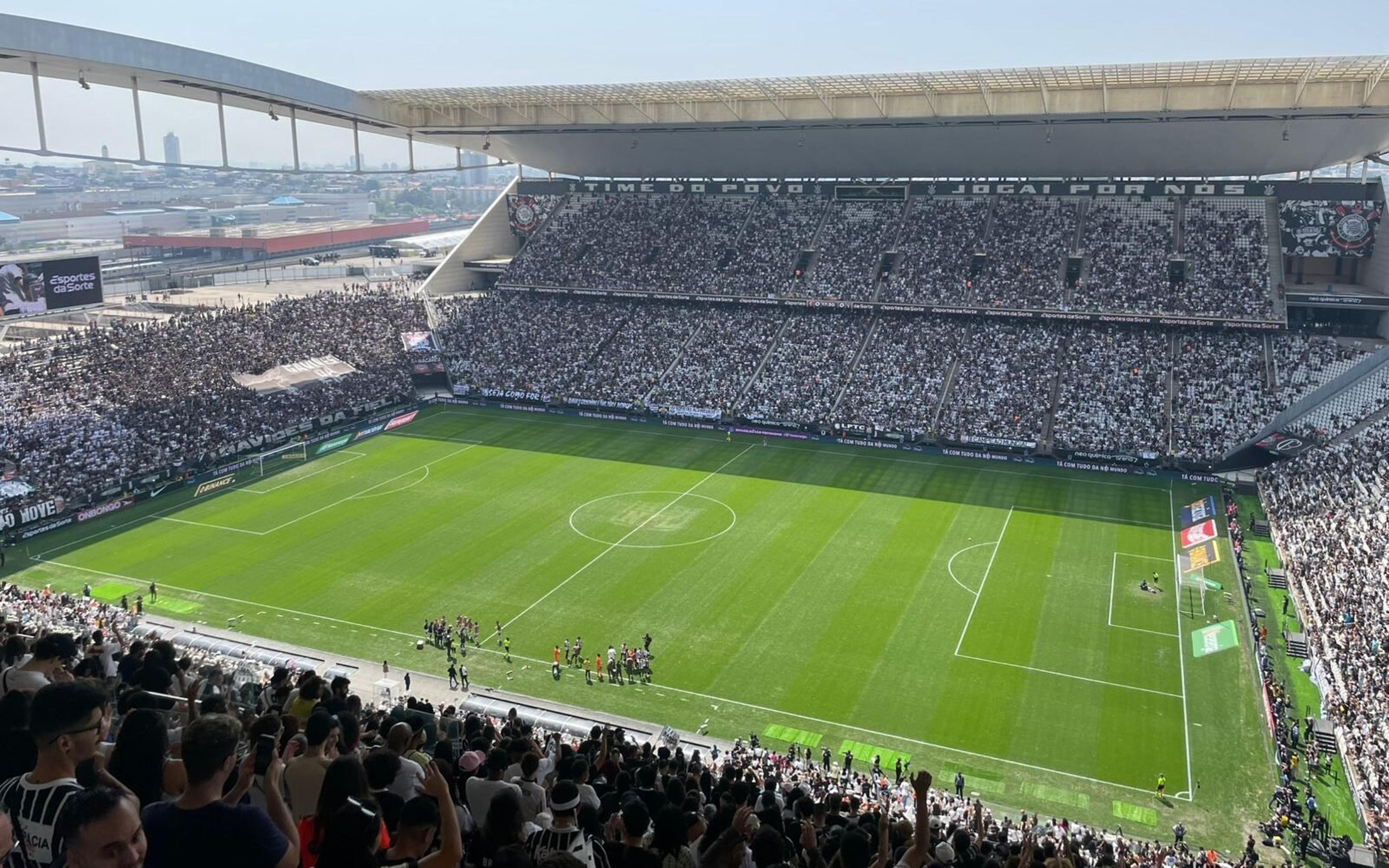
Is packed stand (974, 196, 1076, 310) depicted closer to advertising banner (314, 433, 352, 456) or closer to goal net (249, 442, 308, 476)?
advertising banner (314, 433, 352, 456)

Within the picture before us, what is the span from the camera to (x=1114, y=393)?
57.6 m

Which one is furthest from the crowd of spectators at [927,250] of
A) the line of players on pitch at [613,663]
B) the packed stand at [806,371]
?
the line of players on pitch at [613,663]

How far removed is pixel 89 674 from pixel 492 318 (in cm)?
6437

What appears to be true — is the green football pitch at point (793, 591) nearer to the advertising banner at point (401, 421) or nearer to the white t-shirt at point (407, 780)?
the advertising banner at point (401, 421)

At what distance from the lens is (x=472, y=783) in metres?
9.55

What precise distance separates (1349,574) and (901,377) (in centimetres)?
3028

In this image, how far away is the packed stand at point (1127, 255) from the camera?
62.5 metres

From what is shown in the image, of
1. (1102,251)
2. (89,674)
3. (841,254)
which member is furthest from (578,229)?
(89,674)

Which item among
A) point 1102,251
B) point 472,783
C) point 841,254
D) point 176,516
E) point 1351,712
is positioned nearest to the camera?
point 472,783

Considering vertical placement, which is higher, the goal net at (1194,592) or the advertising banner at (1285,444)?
the advertising banner at (1285,444)

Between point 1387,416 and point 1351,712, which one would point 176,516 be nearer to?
point 1351,712

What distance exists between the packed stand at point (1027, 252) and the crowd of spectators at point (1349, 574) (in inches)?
774

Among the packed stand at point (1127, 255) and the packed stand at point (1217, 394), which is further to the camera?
the packed stand at point (1127, 255)

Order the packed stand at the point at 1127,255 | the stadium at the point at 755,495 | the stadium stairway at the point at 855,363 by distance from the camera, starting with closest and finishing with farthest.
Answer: the stadium at the point at 755,495, the stadium stairway at the point at 855,363, the packed stand at the point at 1127,255
